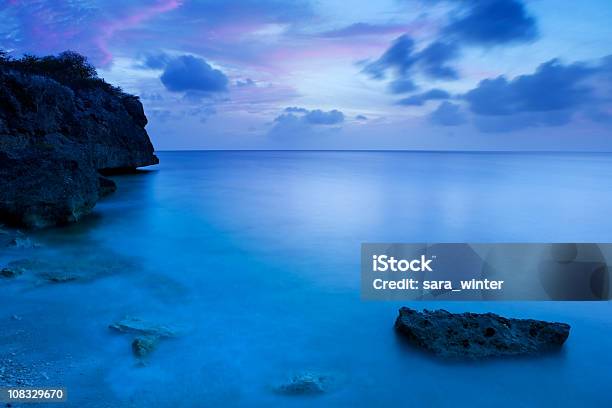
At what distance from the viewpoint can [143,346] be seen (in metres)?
4.41

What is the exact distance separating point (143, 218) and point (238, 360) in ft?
29.2

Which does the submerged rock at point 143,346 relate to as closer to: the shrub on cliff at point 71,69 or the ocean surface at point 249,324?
the ocean surface at point 249,324

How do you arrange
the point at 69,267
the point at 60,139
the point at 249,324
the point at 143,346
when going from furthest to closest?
the point at 60,139 < the point at 69,267 < the point at 249,324 < the point at 143,346

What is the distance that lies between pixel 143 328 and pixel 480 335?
380cm

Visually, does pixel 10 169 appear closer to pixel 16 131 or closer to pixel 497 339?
pixel 16 131

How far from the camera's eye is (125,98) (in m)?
29.4

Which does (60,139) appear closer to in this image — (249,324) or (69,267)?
(69,267)

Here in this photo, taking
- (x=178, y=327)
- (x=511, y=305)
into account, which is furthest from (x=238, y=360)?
(x=511, y=305)

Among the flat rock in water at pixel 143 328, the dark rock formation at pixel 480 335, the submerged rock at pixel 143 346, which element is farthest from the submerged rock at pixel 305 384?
the flat rock in water at pixel 143 328

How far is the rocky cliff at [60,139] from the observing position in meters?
9.62

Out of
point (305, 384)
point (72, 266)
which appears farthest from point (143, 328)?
point (72, 266)

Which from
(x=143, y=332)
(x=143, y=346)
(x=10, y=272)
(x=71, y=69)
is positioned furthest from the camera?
(x=71, y=69)

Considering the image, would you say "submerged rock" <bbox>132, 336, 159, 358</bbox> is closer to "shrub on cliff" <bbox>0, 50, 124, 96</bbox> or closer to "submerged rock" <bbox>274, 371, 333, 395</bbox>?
"submerged rock" <bbox>274, 371, 333, 395</bbox>

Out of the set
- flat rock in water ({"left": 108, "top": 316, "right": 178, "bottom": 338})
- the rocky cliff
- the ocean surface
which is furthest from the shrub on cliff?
flat rock in water ({"left": 108, "top": 316, "right": 178, "bottom": 338})
